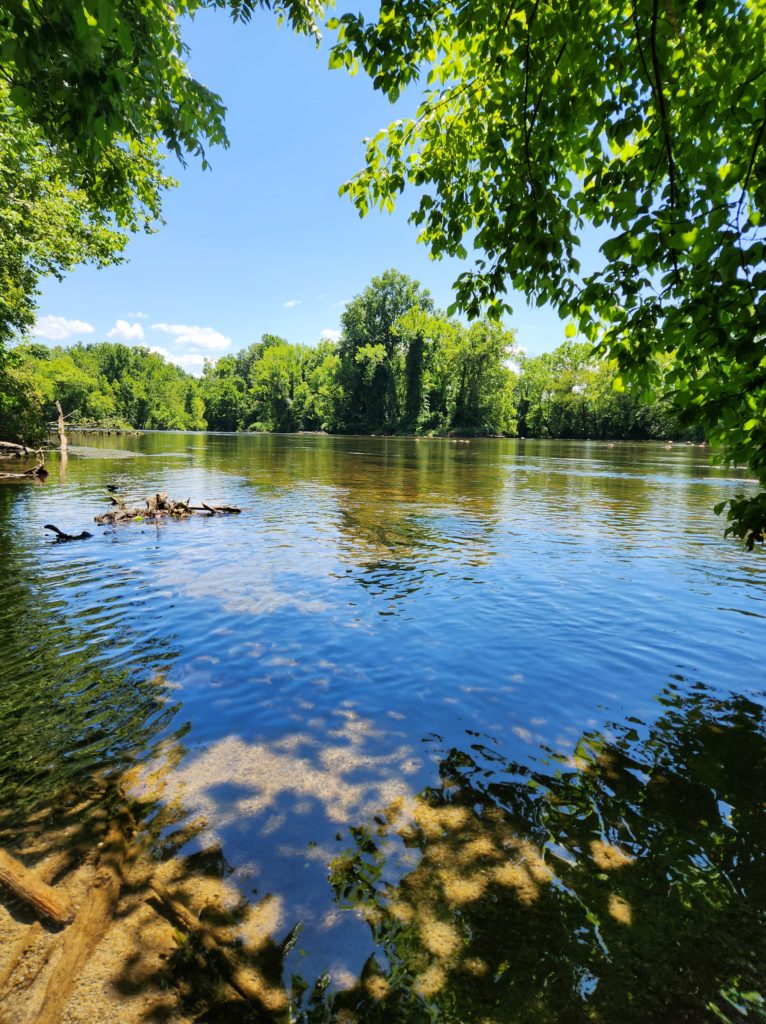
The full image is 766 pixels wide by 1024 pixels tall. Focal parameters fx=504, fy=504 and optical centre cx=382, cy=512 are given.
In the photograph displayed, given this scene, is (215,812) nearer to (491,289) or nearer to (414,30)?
(491,289)

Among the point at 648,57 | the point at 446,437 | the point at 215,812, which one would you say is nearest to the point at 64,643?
the point at 215,812

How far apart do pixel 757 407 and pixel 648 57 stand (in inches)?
161

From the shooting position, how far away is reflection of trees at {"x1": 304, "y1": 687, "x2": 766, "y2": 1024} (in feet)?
10.2

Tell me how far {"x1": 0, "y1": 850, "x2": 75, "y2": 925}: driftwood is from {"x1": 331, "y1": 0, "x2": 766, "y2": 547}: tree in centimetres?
595

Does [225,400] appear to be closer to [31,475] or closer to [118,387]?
[118,387]

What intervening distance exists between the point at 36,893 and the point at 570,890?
397cm

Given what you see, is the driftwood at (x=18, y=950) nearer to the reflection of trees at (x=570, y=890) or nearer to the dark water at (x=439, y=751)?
the dark water at (x=439, y=751)

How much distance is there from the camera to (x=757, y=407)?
4.33 metres

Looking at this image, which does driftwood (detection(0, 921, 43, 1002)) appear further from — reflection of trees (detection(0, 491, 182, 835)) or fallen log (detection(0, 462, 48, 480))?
fallen log (detection(0, 462, 48, 480))

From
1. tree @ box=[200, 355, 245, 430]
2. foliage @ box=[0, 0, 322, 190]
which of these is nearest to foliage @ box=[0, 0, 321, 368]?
foliage @ box=[0, 0, 322, 190]

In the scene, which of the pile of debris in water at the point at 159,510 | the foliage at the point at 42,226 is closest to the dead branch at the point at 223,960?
the pile of debris in water at the point at 159,510

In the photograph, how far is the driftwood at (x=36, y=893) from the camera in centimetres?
356

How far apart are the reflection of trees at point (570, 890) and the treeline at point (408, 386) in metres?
97.1

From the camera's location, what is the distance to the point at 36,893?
364cm
